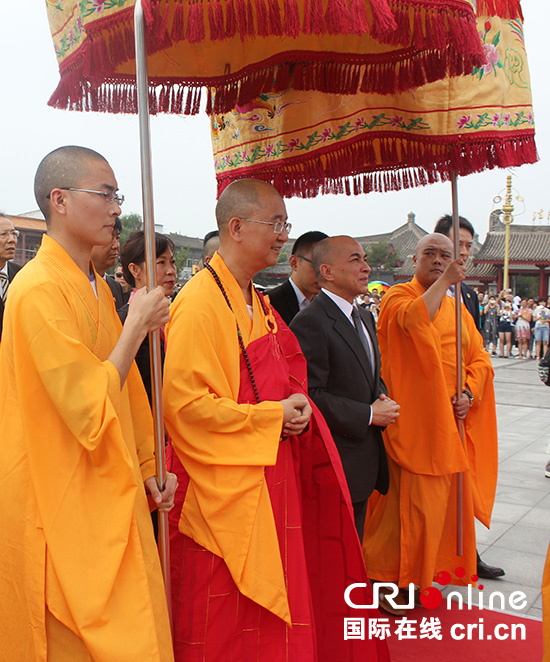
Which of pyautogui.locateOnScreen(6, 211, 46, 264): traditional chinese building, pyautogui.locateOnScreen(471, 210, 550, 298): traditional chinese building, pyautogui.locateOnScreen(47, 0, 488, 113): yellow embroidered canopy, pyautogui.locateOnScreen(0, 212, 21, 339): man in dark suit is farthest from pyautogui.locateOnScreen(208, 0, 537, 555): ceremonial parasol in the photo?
pyautogui.locateOnScreen(6, 211, 46, 264): traditional chinese building

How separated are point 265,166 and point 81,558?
2.25 m

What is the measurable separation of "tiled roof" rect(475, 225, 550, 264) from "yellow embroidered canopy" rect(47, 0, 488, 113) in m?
28.8

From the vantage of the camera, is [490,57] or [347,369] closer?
[490,57]

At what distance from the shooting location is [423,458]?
3.31m

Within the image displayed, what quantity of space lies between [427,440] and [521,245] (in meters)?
30.1

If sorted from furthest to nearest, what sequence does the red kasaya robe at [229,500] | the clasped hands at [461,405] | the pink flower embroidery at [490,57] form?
the clasped hands at [461,405], the pink flower embroidery at [490,57], the red kasaya robe at [229,500]

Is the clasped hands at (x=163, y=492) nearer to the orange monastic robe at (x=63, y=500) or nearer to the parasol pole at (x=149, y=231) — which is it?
the parasol pole at (x=149, y=231)

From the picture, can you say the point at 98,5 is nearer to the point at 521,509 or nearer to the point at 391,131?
the point at 391,131

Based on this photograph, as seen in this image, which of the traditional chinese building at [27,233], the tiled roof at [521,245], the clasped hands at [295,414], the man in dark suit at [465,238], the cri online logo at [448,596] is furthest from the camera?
the traditional chinese building at [27,233]

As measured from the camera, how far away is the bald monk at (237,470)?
215cm

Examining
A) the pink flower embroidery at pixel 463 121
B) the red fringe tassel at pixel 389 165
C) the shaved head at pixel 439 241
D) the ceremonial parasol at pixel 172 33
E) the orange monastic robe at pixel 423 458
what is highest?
the ceremonial parasol at pixel 172 33

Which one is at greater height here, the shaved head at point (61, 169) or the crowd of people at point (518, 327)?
the shaved head at point (61, 169)

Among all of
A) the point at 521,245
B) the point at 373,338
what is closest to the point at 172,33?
the point at 373,338

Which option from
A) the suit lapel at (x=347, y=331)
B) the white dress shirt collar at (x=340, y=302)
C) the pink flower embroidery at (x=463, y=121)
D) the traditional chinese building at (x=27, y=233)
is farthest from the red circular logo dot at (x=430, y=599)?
the traditional chinese building at (x=27, y=233)
